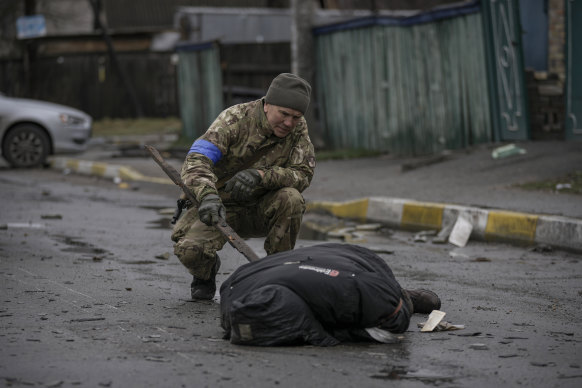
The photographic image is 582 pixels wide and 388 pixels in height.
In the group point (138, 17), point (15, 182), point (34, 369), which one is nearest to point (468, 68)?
point (15, 182)

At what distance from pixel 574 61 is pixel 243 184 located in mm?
7466

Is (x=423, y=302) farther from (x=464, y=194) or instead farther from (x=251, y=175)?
(x=464, y=194)

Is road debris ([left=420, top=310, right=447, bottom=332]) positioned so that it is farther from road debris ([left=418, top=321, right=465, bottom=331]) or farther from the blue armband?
the blue armband

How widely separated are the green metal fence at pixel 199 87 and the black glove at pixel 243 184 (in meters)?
12.3

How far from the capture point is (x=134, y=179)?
1411 centimetres

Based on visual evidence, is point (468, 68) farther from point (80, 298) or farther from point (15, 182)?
point (80, 298)

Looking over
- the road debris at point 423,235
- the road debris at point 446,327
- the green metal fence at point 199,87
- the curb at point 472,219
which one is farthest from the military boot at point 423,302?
the green metal fence at point 199,87

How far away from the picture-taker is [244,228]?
18.9ft

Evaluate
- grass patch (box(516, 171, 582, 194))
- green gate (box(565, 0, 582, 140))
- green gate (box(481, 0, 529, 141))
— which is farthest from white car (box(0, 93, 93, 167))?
grass patch (box(516, 171, 582, 194))

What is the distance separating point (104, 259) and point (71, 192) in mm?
5634

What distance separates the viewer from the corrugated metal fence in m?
12.8

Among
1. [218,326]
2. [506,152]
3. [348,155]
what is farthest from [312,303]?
[348,155]

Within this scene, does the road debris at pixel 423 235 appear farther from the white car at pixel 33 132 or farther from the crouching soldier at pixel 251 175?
the white car at pixel 33 132

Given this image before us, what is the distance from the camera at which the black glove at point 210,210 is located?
507 centimetres
